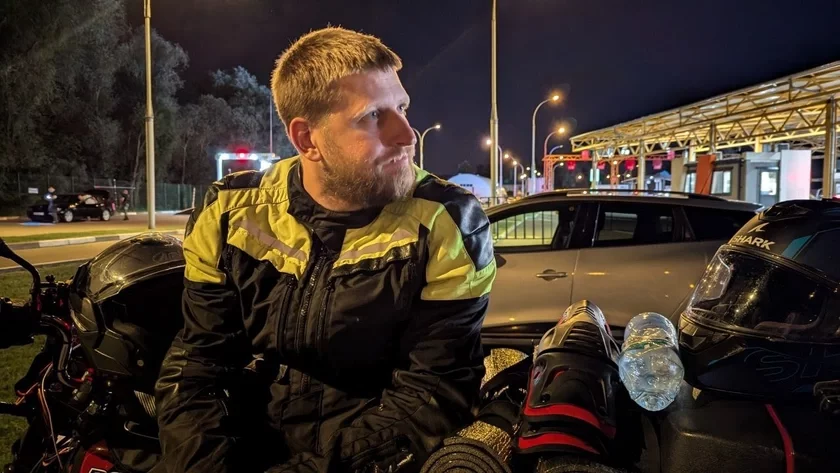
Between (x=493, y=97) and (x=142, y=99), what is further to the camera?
(x=142, y=99)

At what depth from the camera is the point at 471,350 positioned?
1.80 metres

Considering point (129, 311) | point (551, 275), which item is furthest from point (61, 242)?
point (129, 311)

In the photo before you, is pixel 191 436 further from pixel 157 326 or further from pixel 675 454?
pixel 675 454

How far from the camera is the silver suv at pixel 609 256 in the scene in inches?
206

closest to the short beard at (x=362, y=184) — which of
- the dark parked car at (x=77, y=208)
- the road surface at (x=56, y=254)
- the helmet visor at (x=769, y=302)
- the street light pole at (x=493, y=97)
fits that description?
the helmet visor at (x=769, y=302)

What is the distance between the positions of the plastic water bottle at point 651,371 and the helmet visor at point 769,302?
25 centimetres

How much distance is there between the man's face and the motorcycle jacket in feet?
0.20

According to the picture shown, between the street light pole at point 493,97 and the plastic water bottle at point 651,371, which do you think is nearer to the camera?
the plastic water bottle at point 651,371

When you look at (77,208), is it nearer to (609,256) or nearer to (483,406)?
(609,256)

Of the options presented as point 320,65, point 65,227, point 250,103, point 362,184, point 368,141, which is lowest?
point 65,227

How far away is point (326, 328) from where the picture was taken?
1.75 meters

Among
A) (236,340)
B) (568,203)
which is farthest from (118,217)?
(236,340)

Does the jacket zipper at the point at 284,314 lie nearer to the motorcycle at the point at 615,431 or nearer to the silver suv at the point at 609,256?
the motorcycle at the point at 615,431

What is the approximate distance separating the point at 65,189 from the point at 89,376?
37.3m
